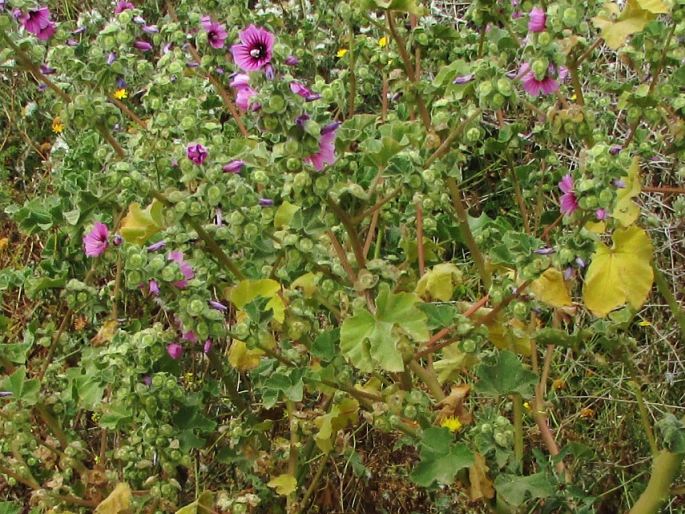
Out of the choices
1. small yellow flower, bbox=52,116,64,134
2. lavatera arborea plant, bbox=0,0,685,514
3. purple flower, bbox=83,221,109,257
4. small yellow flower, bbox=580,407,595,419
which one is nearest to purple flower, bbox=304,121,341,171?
lavatera arborea plant, bbox=0,0,685,514

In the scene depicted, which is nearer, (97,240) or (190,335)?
(190,335)

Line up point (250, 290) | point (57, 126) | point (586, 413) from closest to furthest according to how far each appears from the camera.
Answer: point (250, 290) < point (586, 413) < point (57, 126)

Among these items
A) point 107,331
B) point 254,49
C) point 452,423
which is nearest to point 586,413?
point 452,423

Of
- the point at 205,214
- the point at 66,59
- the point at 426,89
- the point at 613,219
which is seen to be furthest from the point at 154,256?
the point at 613,219

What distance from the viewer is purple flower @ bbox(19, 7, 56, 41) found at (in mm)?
1956

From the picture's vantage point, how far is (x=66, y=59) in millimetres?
1819

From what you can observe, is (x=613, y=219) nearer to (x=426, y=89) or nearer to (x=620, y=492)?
(x=426, y=89)

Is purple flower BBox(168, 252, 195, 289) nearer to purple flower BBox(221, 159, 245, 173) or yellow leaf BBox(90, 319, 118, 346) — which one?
purple flower BBox(221, 159, 245, 173)

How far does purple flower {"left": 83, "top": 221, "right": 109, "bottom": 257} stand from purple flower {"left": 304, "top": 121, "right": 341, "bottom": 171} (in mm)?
554

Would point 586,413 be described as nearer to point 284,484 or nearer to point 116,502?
point 284,484

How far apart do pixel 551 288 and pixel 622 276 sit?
126mm

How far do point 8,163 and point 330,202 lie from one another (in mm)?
2440

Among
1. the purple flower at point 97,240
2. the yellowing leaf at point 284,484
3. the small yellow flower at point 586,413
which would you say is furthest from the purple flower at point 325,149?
the small yellow flower at point 586,413

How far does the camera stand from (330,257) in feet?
5.60
